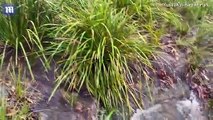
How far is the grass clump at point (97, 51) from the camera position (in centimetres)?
328

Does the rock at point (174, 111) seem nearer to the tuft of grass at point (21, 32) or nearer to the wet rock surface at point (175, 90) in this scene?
the wet rock surface at point (175, 90)

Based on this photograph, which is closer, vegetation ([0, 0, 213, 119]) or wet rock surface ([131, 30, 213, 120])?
vegetation ([0, 0, 213, 119])

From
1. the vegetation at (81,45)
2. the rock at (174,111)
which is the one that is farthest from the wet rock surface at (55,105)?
the rock at (174,111)

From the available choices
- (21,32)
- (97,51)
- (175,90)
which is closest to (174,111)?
(175,90)

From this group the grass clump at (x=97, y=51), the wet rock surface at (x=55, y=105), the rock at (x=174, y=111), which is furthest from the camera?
the rock at (x=174, y=111)

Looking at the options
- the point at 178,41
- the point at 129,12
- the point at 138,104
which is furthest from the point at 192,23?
the point at 138,104

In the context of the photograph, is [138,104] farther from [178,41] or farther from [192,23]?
[192,23]

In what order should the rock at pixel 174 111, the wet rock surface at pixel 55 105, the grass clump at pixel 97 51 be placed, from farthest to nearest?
the rock at pixel 174 111
the grass clump at pixel 97 51
the wet rock surface at pixel 55 105

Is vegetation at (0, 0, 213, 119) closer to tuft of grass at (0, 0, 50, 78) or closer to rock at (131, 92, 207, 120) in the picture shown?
tuft of grass at (0, 0, 50, 78)

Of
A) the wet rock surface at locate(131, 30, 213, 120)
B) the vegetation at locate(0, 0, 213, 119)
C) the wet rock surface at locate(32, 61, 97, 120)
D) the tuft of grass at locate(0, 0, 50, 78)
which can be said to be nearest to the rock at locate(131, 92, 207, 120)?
the wet rock surface at locate(131, 30, 213, 120)

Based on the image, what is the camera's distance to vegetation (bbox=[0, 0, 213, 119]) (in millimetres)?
3277

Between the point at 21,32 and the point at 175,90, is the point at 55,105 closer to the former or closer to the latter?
the point at 21,32

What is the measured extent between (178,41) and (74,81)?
128 cm

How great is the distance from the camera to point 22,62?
10.9 feet
